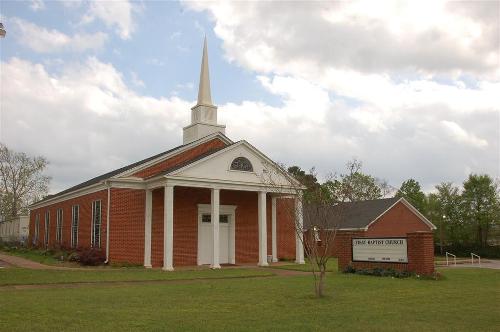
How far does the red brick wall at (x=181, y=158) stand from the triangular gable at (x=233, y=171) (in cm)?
154

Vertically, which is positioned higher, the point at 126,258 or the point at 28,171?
the point at 28,171

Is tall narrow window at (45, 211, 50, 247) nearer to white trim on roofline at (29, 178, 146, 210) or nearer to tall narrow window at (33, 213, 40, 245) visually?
tall narrow window at (33, 213, 40, 245)

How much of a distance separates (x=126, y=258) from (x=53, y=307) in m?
15.1

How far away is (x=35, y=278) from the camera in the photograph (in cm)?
1764

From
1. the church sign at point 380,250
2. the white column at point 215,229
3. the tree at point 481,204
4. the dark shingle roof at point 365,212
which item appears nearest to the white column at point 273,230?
the white column at point 215,229

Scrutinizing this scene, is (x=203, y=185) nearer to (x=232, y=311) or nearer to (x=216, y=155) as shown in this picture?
(x=216, y=155)

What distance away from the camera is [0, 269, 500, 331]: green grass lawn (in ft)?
28.7

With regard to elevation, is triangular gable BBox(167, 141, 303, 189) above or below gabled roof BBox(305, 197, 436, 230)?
above

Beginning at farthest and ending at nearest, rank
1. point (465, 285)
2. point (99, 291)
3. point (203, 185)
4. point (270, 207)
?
point (270, 207), point (203, 185), point (465, 285), point (99, 291)

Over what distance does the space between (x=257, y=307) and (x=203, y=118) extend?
20546mm

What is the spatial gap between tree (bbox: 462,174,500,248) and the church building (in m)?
25.5

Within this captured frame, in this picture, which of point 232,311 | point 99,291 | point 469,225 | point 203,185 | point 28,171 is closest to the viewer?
point 232,311

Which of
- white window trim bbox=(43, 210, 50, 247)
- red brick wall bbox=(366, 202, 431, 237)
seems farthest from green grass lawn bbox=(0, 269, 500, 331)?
white window trim bbox=(43, 210, 50, 247)

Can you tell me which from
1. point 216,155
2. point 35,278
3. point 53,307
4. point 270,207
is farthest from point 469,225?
point 53,307
